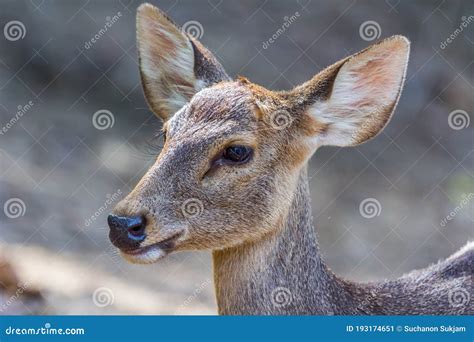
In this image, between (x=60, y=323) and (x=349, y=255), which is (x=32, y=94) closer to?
(x=60, y=323)

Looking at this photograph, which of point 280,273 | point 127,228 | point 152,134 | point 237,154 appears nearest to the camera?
point 127,228

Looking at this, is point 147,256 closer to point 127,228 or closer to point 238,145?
point 127,228

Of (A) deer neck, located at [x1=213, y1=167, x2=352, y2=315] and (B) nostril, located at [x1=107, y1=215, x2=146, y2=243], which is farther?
(A) deer neck, located at [x1=213, y1=167, x2=352, y2=315]

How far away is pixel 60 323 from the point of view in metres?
3.68

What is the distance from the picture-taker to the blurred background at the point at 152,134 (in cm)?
403

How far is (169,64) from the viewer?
3.21 m

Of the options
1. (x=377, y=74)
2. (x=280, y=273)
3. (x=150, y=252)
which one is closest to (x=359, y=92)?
(x=377, y=74)

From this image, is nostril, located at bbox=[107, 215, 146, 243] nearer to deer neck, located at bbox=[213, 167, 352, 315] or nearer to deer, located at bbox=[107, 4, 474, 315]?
deer, located at bbox=[107, 4, 474, 315]

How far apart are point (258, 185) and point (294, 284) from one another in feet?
1.11

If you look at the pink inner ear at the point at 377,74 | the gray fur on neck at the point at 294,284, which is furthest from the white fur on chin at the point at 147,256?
the pink inner ear at the point at 377,74

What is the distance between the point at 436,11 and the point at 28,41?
1772 mm

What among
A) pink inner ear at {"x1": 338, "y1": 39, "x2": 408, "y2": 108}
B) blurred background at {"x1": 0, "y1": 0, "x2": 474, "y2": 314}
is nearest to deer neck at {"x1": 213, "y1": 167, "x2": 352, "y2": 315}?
pink inner ear at {"x1": 338, "y1": 39, "x2": 408, "y2": 108}

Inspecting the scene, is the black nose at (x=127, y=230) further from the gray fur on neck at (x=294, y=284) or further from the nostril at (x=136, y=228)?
the gray fur on neck at (x=294, y=284)

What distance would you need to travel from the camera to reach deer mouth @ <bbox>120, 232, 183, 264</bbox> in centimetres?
271
